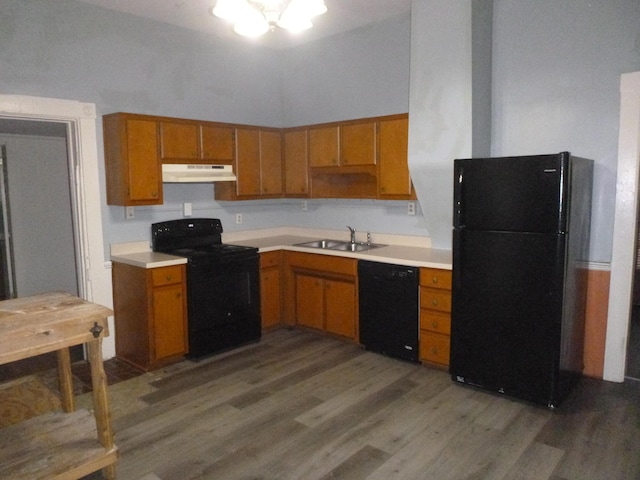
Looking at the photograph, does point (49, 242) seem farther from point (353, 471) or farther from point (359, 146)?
point (353, 471)

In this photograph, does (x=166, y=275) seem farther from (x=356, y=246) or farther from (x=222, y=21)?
(x=222, y=21)

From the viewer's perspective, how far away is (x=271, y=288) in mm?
4668

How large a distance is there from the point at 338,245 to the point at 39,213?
3.50 meters

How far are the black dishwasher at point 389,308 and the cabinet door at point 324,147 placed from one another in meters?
1.12

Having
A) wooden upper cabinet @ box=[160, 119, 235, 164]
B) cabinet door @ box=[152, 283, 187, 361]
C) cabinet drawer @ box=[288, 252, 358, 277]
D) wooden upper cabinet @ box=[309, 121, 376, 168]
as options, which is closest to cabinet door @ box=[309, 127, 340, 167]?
wooden upper cabinet @ box=[309, 121, 376, 168]

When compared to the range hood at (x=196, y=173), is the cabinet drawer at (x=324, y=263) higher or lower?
lower

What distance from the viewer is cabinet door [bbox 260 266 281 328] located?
4590 mm

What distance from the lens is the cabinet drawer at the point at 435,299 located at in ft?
11.9

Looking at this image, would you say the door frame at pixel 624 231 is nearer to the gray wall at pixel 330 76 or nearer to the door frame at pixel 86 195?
the gray wall at pixel 330 76

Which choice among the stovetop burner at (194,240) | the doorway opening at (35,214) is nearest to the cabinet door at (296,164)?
the stovetop burner at (194,240)

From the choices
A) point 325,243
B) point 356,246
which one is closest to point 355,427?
point 356,246

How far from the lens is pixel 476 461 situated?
254cm

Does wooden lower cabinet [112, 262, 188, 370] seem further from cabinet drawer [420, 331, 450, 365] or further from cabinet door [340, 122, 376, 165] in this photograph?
cabinet drawer [420, 331, 450, 365]

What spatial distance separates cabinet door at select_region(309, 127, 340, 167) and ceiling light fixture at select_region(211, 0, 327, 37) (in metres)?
1.95
